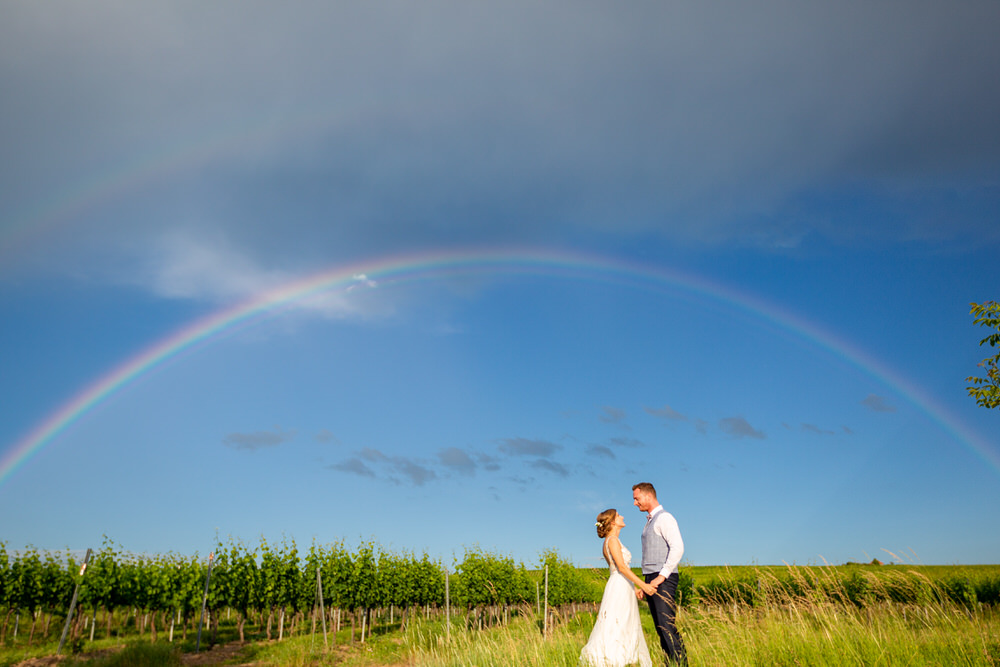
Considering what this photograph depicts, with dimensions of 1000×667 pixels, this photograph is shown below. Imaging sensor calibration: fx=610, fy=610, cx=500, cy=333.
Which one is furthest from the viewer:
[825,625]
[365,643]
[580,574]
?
[580,574]

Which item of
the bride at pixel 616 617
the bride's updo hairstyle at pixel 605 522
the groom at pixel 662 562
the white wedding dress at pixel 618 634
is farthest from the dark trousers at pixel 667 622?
the bride's updo hairstyle at pixel 605 522

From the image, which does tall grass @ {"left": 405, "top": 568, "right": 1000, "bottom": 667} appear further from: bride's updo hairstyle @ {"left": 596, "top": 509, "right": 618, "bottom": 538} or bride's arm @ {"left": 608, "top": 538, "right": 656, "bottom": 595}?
bride's updo hairstyle @ {"left": 596, "top": 509, "right": 618, "bottom": 538}

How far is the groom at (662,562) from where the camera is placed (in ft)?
17.2

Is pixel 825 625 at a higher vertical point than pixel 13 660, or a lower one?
higher

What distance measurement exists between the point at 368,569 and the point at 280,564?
3.09 meters

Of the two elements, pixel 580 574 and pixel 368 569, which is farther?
pixel 580 574

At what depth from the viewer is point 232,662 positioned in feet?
50.1

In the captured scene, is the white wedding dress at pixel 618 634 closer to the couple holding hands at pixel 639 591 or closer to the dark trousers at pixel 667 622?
the couple holding hands at pixel 639 591

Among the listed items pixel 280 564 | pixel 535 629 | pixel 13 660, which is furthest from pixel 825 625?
pixel 280 564

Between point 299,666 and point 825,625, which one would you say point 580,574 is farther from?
point 825,625

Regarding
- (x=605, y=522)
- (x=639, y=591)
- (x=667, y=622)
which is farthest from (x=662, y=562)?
(x=605, y=522)

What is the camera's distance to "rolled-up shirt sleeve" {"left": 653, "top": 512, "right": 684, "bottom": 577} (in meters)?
5.31

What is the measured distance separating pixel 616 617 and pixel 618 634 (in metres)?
0.15

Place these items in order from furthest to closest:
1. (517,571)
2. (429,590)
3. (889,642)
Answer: (517,571) < (429,590) < (889,642)
